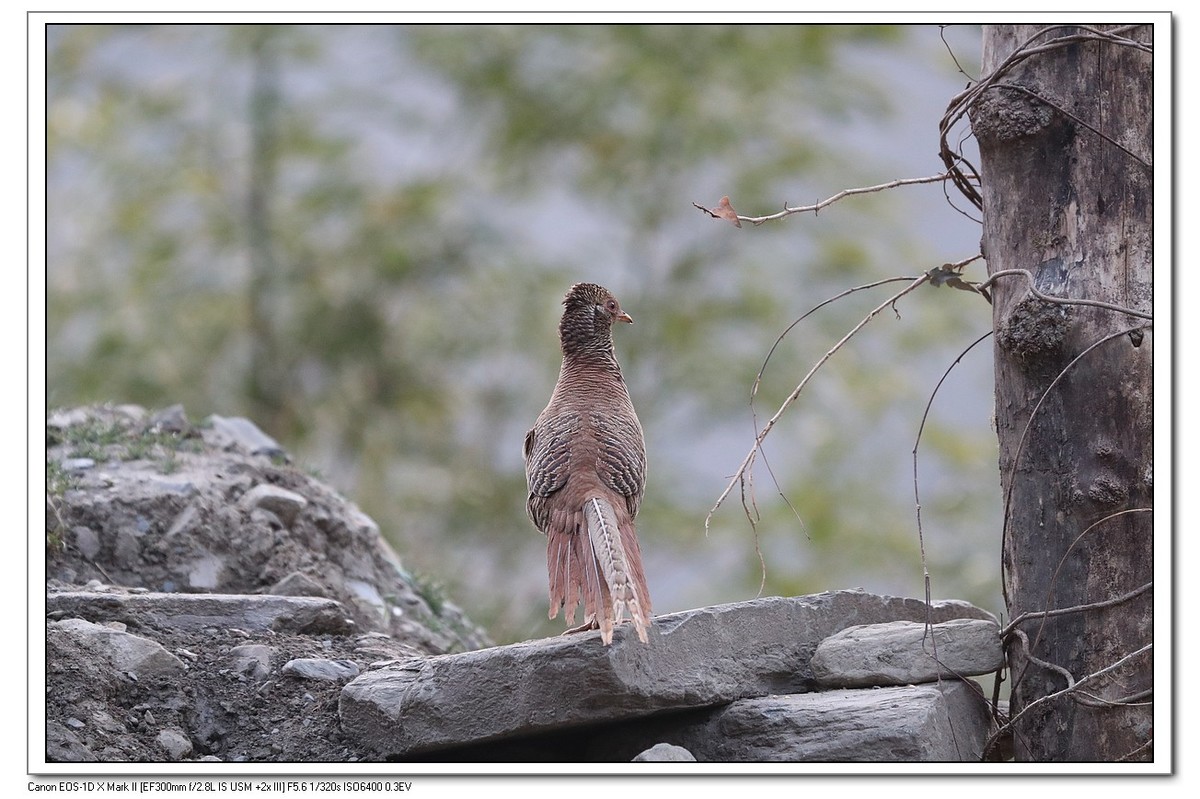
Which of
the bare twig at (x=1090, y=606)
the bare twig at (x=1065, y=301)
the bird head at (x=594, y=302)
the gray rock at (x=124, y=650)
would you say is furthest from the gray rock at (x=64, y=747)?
the bare twig at (x=1065, y=301)

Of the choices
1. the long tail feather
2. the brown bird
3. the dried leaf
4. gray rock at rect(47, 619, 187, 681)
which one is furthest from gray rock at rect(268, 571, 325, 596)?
the dried leaf

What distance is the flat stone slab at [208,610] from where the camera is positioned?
13.4 feet

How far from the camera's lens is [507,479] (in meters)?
11.4

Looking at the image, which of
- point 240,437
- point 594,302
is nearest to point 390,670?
point 594,302

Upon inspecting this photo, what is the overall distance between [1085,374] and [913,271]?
331 inches

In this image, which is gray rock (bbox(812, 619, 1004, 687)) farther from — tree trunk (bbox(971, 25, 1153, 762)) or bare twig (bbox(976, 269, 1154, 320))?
bare twig (bbox(976, 269, 1154, 320))

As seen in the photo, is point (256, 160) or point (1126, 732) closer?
point (1126, 732)

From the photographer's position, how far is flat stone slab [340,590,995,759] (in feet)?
10.6

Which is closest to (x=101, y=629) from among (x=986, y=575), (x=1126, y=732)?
A: (x=1126, y=732)

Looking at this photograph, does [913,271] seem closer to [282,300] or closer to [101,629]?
[282,300]

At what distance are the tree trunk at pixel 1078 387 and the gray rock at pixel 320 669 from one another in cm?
206

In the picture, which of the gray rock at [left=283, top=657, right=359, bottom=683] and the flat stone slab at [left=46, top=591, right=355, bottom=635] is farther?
the flat stone slab at [left=46, top=591, right=355, bottom=635]

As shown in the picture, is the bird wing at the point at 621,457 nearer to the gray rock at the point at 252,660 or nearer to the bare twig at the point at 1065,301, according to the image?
the bare twig at the point at 1065,301

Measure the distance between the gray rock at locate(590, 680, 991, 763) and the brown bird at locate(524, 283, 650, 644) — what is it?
15.8 inches
